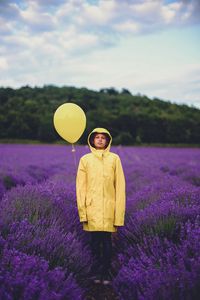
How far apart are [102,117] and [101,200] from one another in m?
35.0

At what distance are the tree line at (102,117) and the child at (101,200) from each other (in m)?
29.8

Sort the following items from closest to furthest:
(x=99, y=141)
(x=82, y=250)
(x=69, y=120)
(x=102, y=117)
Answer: (x=82, y=250), (x=99, y=141), (x=69, y=120), (x=102, y=117)

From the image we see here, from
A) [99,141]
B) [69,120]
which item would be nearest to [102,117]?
[69,120]

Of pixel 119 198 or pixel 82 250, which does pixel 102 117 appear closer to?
pixel 119 198

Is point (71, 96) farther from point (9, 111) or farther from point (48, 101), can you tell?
point (9, 111)

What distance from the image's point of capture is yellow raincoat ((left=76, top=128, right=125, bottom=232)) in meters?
3.02

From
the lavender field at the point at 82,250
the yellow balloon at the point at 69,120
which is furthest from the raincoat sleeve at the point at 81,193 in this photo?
the yellow balloon at the point at 69,120

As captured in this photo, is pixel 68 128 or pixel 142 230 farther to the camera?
pixel 68 128

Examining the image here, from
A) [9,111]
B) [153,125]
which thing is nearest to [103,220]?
[9,111]

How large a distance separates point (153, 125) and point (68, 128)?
36.2 metres

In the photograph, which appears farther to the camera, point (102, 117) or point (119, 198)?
point (102, 117)

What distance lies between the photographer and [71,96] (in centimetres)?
4491

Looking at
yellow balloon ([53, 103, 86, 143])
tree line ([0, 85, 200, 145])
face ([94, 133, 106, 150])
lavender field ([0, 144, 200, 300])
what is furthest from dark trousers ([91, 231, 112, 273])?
tree line ([0, 85, 200, 145])

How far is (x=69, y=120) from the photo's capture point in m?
3.87
